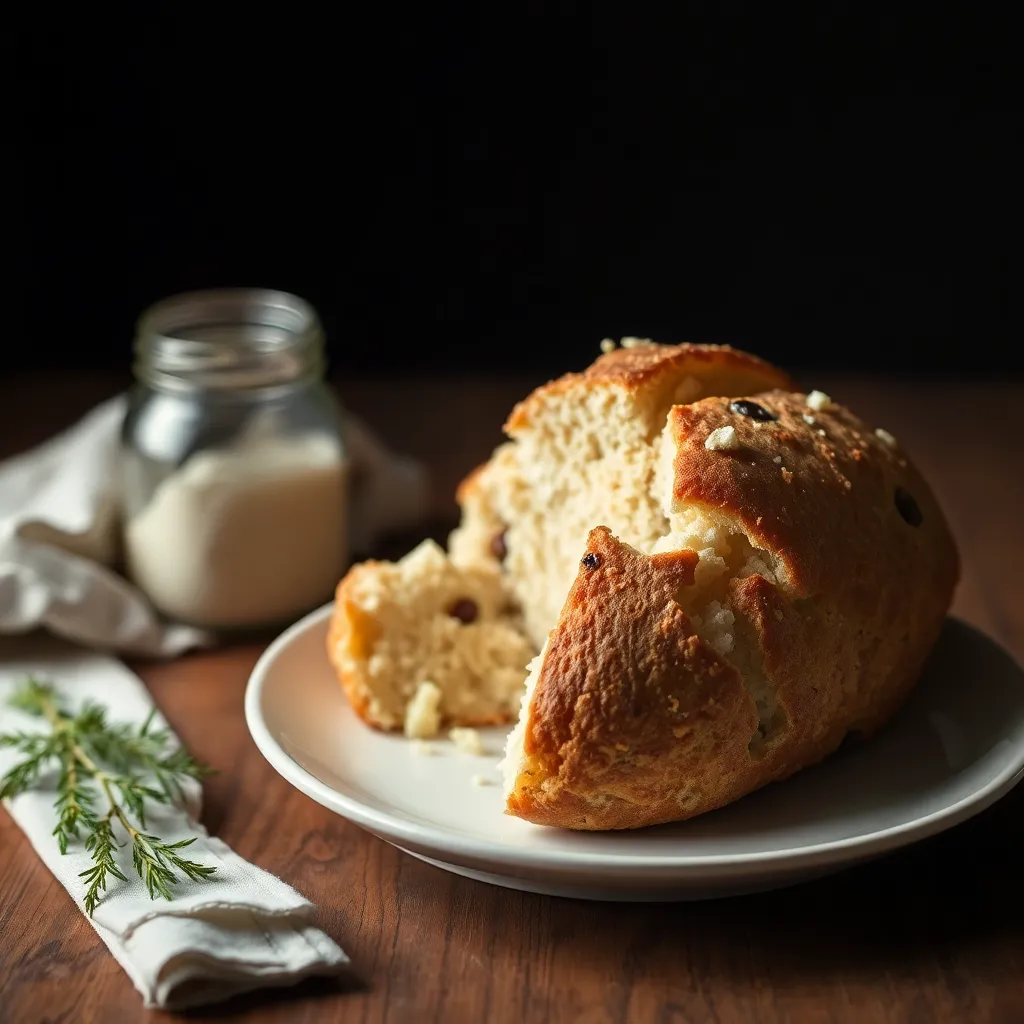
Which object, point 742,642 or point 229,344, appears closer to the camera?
point 742,642

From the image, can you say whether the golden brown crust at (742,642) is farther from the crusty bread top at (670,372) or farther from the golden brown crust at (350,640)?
the golden brown crust at (350,640)

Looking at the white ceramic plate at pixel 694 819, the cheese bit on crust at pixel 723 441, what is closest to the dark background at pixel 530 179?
the white ceramic plate at pixel 694 819

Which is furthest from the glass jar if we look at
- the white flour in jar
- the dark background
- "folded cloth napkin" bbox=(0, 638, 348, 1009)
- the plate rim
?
the dark background

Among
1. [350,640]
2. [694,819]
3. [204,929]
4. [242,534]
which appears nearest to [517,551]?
[350,640]

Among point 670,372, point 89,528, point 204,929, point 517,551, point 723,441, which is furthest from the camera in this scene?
point 89,528

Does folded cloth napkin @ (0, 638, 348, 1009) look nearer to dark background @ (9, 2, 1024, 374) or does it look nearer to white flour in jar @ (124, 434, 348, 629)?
white flour in jar @ (124, 434, 348, 629)

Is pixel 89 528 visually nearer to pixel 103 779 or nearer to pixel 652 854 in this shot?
pixel 103 779
